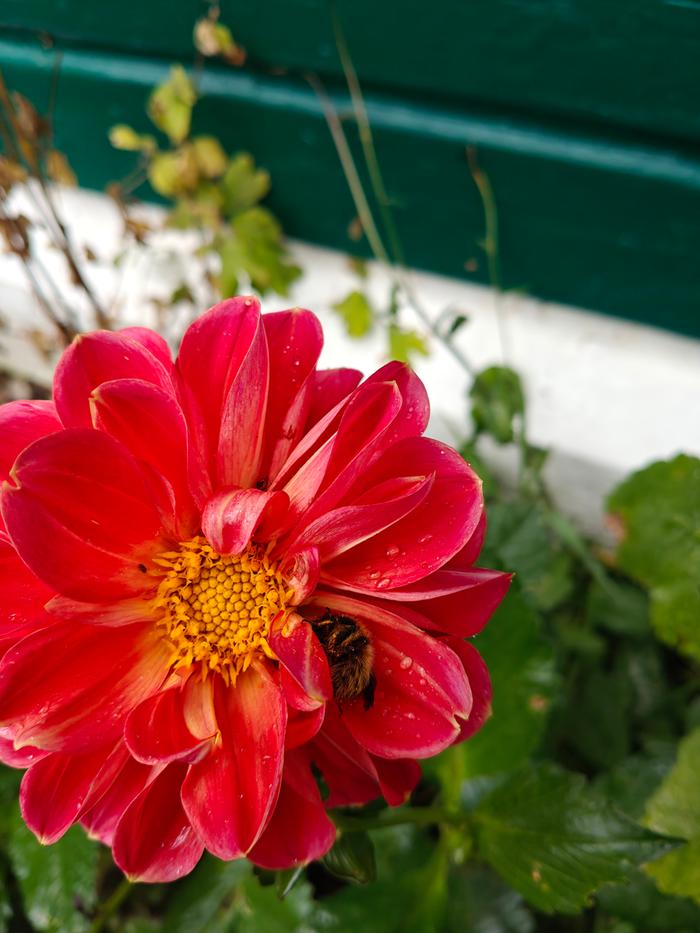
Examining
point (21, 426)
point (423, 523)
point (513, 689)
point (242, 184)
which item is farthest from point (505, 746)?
point (242, 184)

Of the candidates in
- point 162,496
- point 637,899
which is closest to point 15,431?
point 162,496

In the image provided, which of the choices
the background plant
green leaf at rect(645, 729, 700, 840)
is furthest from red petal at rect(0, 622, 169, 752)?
green leaf at rect(645, 729, 700, 840)

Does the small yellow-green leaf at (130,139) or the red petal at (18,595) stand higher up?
the small yellow-green leaf at (130,139)

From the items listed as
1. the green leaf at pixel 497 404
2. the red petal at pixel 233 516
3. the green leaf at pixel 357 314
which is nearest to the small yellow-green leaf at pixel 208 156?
the green leaf at pixel 357 314

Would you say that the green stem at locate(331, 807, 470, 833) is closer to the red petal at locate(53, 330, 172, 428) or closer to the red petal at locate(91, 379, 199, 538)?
the red petal at locate(91, 379, 199, 538)

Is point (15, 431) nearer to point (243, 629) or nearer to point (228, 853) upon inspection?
point (243, 629)

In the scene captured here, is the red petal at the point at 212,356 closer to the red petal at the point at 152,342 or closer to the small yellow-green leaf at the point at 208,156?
the red petal at the point at 152,342

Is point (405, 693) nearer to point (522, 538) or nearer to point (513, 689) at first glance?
point (513, 689)
